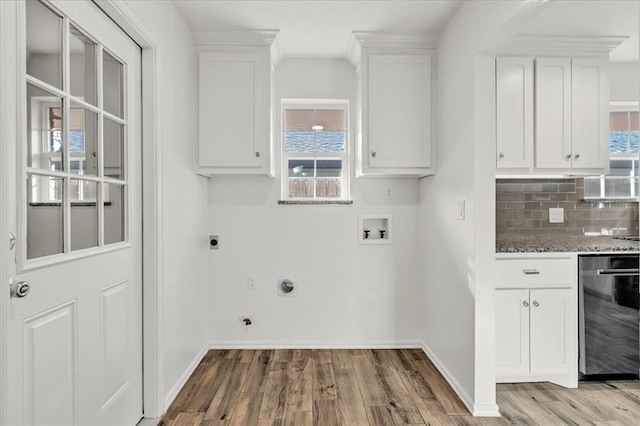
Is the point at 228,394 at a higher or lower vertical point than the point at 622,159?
lower

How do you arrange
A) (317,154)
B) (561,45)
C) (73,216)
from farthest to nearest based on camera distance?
1. (317,154)
2. (561,45)
3. (73,216)

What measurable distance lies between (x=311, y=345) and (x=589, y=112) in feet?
9.02

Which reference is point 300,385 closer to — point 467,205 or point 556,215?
point 467,205

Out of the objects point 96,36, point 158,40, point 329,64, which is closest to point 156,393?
point 96,36

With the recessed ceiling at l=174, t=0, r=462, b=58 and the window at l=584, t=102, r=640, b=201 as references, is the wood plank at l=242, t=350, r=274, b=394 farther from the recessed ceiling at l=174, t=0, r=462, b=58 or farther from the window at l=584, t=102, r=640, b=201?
the window at l=584, t=102, r=640, b=201

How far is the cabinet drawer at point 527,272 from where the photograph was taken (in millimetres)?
2428

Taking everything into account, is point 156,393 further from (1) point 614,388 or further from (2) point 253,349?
(1) point 614,388

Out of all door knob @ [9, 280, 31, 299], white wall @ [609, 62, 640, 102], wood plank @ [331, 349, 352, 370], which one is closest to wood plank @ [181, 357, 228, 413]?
wood plank @ [331, 349, 352, 370]

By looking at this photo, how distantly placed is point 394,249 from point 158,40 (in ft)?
7.42

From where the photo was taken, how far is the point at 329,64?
3.17 metres

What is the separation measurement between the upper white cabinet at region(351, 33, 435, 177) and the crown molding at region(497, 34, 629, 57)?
0.56 m

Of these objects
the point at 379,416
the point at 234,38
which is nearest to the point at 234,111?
the point at 234,38

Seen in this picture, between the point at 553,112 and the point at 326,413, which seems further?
the point at 553,112

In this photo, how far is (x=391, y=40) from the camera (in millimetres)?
2773
